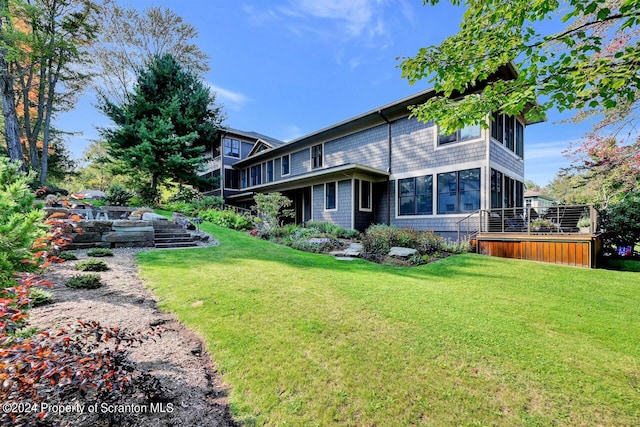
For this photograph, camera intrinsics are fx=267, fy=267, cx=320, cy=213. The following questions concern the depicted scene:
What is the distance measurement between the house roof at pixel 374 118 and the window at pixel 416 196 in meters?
3.08

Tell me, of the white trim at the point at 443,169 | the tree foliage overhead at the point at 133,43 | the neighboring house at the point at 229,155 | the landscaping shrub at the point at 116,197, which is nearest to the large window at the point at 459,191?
the white trim at the point at 443,169

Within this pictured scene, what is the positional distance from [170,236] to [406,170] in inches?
405

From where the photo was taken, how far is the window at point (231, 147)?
899 inches

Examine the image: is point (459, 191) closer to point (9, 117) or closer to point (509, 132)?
point (509, 132)

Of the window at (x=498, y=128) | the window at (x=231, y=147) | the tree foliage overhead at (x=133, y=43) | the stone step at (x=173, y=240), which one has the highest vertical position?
the tree foliage overhead at (x=133, y=43)

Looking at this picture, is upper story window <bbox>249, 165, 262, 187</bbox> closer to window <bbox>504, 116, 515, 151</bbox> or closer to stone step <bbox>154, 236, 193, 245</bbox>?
stone step <bbox>154, 236, 193, 245</bbox>

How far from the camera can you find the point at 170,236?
9.80 metres

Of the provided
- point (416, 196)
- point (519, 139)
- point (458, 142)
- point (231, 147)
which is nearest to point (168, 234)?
point (416, 196)

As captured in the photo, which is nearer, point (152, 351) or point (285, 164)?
point (152, 351)

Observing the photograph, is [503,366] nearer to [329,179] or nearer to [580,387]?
[580,387]

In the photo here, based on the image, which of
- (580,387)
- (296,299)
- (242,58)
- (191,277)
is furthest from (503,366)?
(242,58)

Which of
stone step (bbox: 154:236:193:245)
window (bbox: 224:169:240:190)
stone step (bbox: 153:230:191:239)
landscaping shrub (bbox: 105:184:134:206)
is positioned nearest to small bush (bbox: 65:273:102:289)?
stone step (bbox: 154:236:193:245)

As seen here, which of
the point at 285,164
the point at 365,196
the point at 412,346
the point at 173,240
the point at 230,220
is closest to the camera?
the point at 412,346

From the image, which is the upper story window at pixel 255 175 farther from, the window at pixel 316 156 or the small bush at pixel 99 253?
the small bush at pixel 99 253
